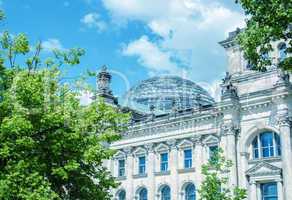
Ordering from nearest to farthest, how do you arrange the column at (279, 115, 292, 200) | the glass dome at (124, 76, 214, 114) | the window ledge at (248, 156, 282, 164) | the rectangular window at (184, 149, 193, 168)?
the column at (279, 115, 292, 200) → the window ledge at (248, 156, 282, 164) → the rectangular window at (184, 149, 193, 168) → the glass dome at (124, 76, 214, 114)

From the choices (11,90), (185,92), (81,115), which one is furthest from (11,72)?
(185,92)

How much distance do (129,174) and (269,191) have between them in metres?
14.3

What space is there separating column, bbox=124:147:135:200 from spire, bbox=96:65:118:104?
20.3 feet

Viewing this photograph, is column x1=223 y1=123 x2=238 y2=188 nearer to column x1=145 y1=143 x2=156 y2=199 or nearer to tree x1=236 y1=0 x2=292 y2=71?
column x1=145 y1=143 x2=156 y2=199

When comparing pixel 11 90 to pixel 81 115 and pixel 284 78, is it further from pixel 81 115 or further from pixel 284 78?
pixel 284 78

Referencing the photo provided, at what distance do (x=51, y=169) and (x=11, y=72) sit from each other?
467cm

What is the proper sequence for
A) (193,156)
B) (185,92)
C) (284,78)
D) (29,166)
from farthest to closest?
(185,92)
(193,156)
(284,78)
(29,166)

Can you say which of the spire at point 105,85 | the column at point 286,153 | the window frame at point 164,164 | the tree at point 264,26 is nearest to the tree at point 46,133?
the tree at point 264,26

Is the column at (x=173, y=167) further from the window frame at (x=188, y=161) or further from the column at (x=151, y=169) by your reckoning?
the column at (x=151, y=169)

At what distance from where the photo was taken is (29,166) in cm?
2164

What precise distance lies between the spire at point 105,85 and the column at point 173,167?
9.67 metres

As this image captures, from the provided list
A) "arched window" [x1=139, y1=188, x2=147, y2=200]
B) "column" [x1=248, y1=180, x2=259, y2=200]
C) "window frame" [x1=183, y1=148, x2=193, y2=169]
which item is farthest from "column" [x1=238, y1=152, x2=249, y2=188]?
"arched window" [x1=139, y1=188, x2=147, y2=200]

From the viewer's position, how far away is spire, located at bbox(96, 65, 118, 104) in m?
54.2

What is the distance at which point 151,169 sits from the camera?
4878cm
